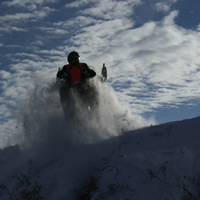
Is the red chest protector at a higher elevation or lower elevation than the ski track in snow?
higher

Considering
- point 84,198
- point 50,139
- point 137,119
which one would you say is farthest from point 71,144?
point 137,119

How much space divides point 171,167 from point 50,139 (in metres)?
4.40

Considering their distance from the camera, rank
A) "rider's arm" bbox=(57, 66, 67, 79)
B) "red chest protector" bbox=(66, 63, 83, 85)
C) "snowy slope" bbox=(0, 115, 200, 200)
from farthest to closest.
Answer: "rider's arm" bbox=(57, 66, 67, 79) → "red chest protector" bbox=(66, 63, 83, 85) → "snowy slope" bbox=(0, 115, 200, 200)

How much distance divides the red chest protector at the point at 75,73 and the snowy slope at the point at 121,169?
2.08 m

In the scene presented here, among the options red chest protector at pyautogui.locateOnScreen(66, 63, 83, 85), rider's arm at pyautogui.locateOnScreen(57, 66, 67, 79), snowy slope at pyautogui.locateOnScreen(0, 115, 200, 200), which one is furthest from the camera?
rider's arm at pyautogui.locateOnScreen(57, 66, 67, 79)

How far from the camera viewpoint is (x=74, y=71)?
346 inches

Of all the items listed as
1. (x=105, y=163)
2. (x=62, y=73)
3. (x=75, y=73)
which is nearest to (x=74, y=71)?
(x=75, y=73)

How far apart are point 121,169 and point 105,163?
574 mm

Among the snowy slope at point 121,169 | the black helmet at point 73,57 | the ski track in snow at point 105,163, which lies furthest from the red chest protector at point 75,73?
the snowy slope at point 121,169

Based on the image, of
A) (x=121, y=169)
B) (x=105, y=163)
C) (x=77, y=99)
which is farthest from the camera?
(x=77, y=99)

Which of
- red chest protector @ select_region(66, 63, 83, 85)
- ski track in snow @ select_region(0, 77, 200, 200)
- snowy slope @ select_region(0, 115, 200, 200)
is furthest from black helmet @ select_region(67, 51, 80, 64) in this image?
snowy slope @ select_region(0, 115, 200, 200)

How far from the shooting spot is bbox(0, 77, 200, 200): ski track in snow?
4812 millimetres

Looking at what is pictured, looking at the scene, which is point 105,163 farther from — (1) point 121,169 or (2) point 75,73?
(2) point 75,73

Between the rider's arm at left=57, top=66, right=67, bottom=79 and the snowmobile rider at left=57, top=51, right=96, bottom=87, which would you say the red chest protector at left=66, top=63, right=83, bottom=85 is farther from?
the rider's arm at left=57, top=66, right=67, bottom=79
